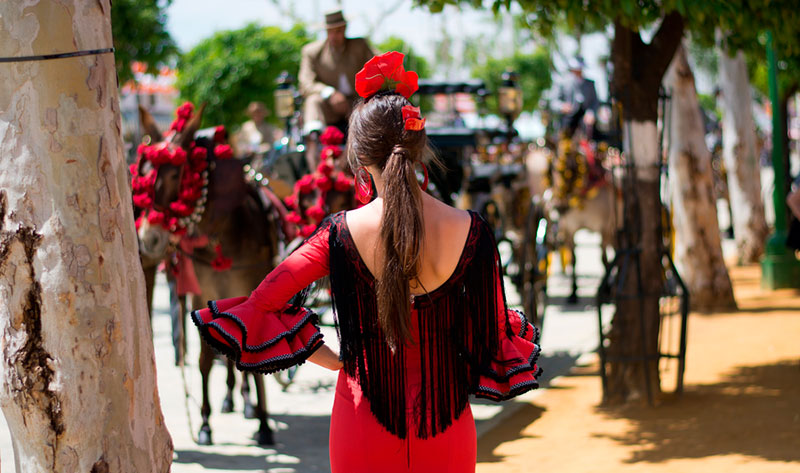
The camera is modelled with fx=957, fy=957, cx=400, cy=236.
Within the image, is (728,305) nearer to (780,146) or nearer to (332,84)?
(780,146)

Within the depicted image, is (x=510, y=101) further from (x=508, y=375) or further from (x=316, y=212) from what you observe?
(x=508, y=375)

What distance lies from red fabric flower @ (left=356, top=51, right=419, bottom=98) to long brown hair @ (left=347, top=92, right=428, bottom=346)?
99 millimetres

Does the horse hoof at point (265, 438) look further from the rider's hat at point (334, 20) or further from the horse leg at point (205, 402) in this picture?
the rider's hat at point (334, 20)

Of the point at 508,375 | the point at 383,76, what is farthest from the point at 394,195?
the point at 508,375

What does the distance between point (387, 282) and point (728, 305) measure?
33.2 feet

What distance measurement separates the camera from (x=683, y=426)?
22.8ft

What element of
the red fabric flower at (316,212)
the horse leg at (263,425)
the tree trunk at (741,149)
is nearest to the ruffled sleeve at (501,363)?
the red fabric flower at (316,212)

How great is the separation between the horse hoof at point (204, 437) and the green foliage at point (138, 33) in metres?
10.7

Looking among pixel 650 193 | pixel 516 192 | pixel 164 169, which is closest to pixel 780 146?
pixel 516 192

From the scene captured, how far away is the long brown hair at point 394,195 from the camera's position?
288 cm

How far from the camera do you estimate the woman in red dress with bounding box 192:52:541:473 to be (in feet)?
9.64

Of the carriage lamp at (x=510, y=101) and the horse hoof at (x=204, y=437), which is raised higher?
the carriage lamp at (x=510, y=101)

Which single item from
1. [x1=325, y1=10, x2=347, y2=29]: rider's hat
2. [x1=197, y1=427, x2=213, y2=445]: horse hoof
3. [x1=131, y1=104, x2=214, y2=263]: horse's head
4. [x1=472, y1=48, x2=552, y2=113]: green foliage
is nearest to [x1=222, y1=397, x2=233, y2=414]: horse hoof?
[x1=197, y1=427, x2=213, y2=445]: horse hoof

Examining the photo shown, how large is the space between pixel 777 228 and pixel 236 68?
61.2 ft
